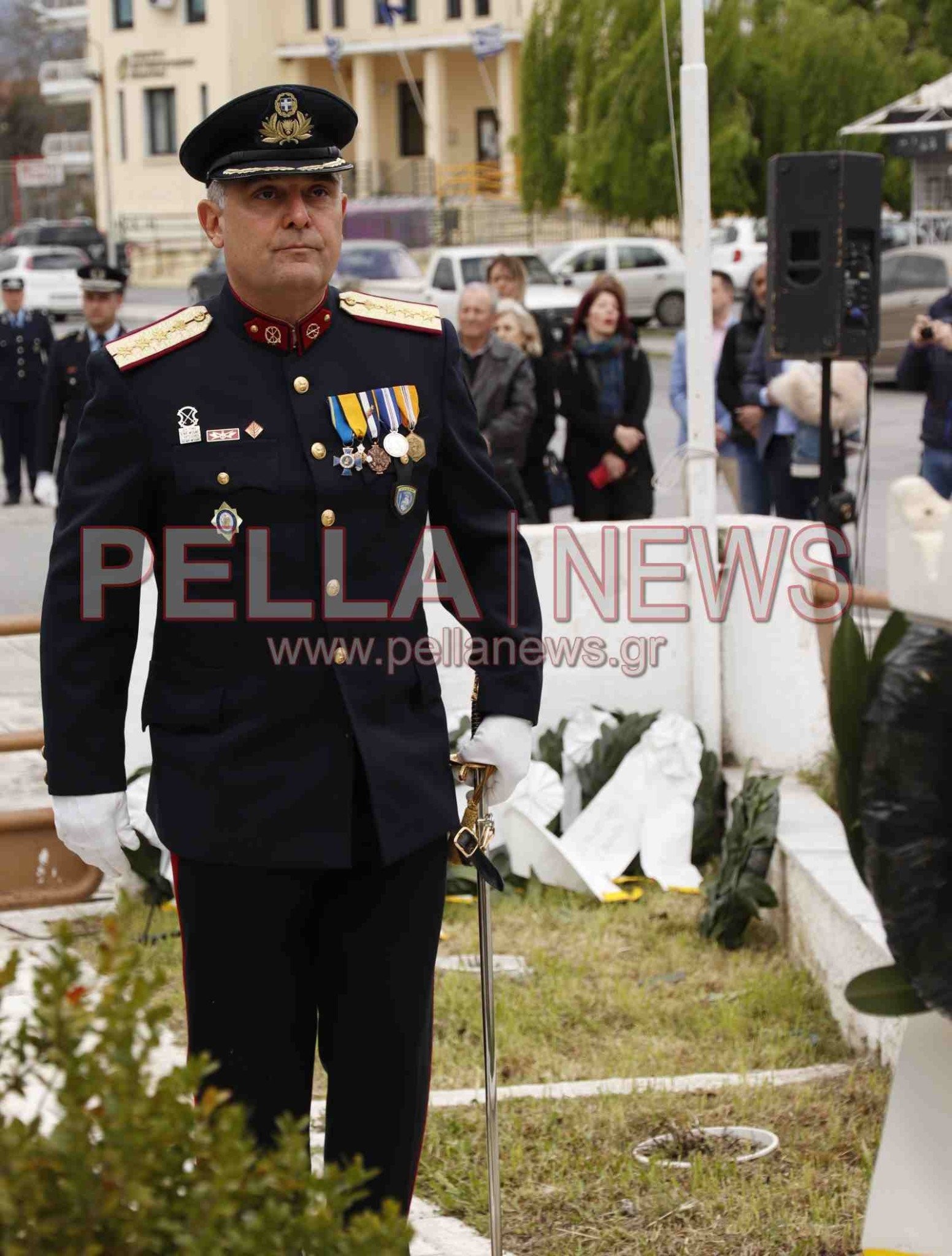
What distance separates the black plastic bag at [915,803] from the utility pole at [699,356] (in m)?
4.25

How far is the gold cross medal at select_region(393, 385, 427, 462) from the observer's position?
3.00 metres

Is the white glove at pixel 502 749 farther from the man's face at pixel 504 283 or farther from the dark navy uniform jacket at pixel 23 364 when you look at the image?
the dark navy uniform jacket at pixel 23 364

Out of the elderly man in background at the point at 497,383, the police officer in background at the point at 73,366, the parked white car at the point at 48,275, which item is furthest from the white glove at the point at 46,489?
the parked white car at the point at 48,275

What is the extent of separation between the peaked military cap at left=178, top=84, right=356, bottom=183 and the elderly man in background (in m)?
5.75

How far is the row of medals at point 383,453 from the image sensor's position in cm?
295

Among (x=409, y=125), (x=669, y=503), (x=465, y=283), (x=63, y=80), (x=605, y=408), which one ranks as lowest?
(x=669, y=503)

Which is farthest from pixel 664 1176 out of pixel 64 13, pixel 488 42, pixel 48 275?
pixel 64 13

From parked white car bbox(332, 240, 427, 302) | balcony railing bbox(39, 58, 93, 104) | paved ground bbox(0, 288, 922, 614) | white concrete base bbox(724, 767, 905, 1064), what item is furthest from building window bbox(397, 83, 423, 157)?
white concrete base bbox(724, 767, 905, 1064)

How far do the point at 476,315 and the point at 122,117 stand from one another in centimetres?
4707

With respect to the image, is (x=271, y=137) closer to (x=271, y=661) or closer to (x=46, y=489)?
(x=271, y=661)

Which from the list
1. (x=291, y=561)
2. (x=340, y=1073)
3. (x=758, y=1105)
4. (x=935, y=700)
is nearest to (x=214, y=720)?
(x=291, y=561)

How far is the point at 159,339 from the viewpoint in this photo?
9.75 feet

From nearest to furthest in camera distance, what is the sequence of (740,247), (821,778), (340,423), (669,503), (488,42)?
(340,423)
(821,778)
(669,503)
(740,247)
(488,42)

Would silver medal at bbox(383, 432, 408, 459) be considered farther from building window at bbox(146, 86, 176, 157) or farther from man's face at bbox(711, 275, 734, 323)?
building window at bbox(146, 86, 176, 157)
